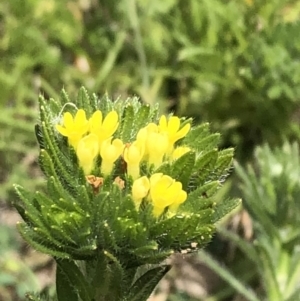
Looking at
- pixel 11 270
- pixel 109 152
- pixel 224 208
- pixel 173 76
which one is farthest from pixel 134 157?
pixel 173 76

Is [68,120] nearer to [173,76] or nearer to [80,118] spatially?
[80,118]

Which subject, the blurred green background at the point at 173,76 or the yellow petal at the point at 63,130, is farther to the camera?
the blurred green background at the point at 173,76

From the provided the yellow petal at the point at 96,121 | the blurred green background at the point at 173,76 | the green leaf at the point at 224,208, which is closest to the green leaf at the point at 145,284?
the green leaf at the point at 224,208

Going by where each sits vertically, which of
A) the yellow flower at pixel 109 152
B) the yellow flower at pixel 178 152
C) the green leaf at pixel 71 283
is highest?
the yellow flower at pixel 109 152

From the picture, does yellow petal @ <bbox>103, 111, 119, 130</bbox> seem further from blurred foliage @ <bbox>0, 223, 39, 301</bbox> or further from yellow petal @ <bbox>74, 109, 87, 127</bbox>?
blurred foliage @ <bbox>0, 223, 39, 301</bbox>

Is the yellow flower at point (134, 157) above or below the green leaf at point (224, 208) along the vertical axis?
above

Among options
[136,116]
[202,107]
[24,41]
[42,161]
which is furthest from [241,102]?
[42,161]

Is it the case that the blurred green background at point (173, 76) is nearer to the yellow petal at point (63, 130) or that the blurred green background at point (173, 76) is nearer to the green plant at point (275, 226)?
the green plant at point (275, 226)

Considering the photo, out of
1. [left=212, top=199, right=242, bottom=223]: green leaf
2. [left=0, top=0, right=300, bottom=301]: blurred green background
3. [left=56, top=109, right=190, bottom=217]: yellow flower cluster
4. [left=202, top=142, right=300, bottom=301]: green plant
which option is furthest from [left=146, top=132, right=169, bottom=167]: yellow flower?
[left=0, top=0, right=300, bottom=301]: blurred green background
